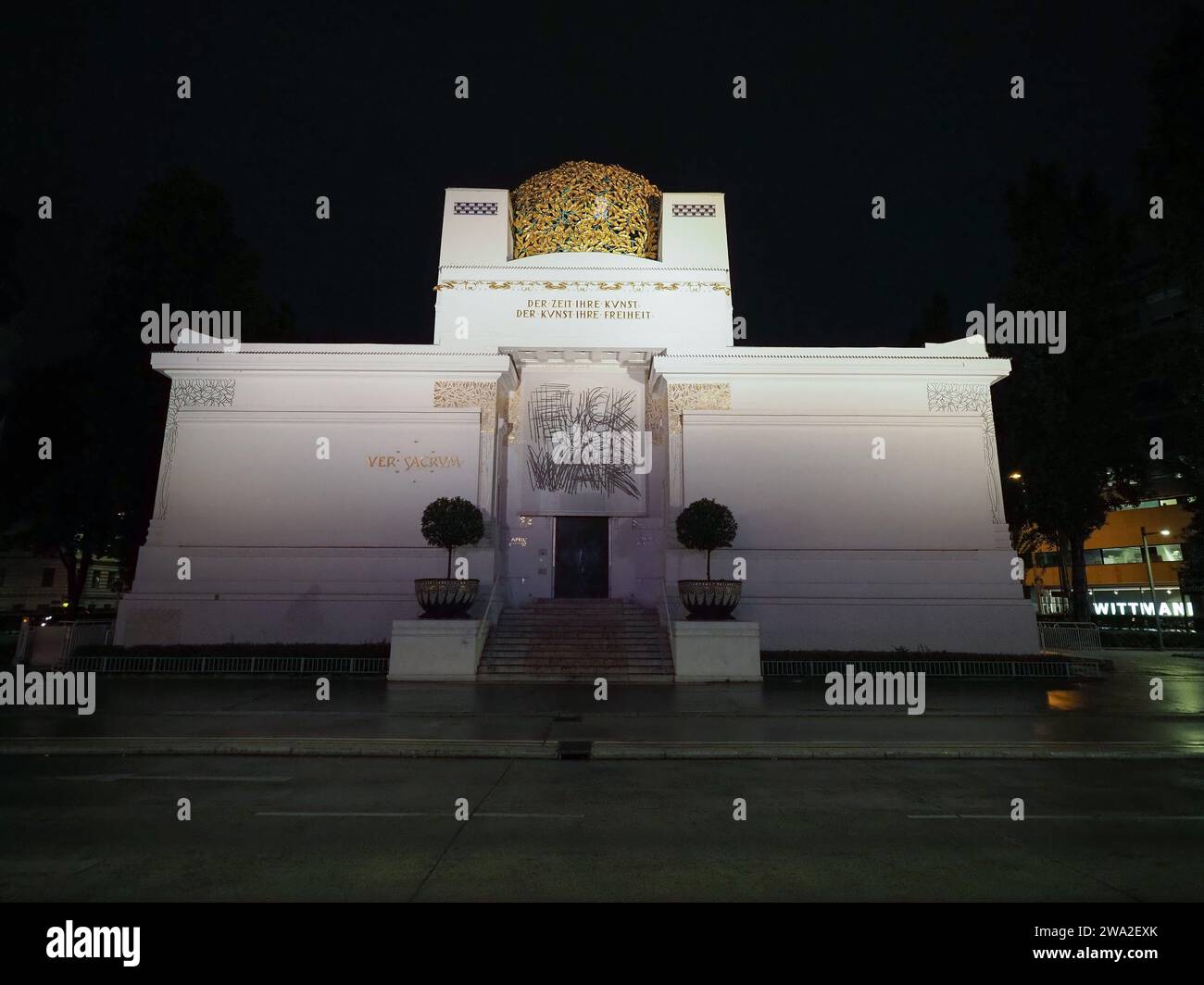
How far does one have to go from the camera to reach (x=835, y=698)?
1387 cm

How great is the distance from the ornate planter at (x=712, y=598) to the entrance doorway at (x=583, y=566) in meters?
5.13

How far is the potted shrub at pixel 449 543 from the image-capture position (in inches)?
674

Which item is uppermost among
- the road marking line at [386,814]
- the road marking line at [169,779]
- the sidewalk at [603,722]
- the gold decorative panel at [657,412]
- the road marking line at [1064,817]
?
the gold decorative panel at [657,412]

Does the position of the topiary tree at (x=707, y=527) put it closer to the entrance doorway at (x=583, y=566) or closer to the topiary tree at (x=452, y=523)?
the entrance doorway at (x=583, y=566)

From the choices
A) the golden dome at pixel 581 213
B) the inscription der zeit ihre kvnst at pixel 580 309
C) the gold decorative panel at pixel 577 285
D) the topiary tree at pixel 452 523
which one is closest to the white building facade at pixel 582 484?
the inscription der zeit ihre kvnst at pixel 580 309

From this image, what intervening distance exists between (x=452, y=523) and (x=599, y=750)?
9797 millimetres

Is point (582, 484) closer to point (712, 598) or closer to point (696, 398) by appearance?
point (696, 398)

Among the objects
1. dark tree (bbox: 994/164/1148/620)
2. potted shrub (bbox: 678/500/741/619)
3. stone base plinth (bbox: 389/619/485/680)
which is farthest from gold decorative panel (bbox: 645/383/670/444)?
dark tree (bbox: 994/164/1148/620)

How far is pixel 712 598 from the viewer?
17.3 meters

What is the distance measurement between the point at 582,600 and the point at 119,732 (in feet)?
40.8

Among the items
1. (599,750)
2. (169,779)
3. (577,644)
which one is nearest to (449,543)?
(577,644)

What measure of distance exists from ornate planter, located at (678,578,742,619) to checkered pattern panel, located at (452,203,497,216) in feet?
48.0

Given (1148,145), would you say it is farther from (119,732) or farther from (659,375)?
(119,732)

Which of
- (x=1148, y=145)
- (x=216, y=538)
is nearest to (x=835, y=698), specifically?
(x=216, y=538)
